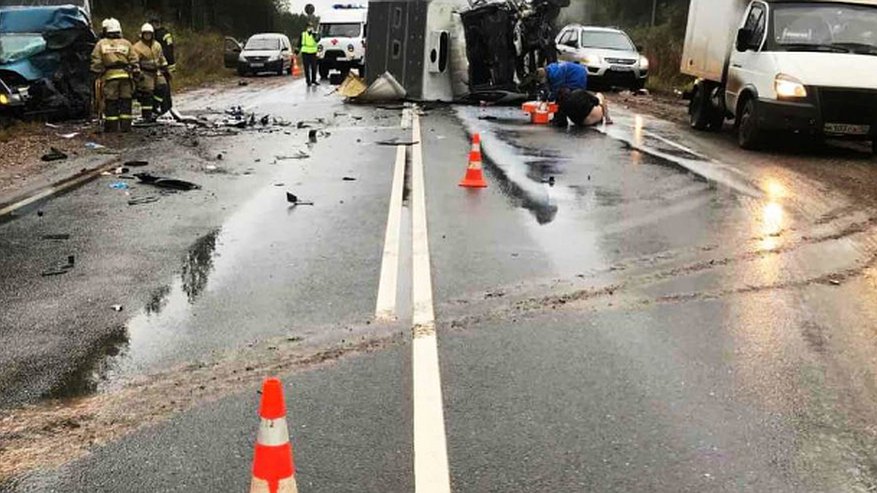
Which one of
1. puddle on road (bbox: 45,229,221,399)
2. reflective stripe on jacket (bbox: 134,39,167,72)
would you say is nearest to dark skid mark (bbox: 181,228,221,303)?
puddle on road (bbox: 45,229,221,399)

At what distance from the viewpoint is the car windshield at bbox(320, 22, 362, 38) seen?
103 feet

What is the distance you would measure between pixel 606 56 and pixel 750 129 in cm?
1214

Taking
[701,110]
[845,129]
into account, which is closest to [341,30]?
[701,110]

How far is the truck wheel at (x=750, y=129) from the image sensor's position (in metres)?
12.7

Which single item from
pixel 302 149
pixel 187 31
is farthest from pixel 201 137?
pixel 187 31

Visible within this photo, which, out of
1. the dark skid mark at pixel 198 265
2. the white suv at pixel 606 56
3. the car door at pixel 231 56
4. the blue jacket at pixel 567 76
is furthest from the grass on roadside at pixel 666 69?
the dark skid mark at pixel 198 265

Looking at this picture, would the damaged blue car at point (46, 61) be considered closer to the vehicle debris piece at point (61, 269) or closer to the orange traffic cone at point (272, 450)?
the vehicle debris piece at point (61, 269)

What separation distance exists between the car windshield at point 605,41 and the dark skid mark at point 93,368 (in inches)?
854

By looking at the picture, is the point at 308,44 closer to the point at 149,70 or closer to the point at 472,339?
the point at 149,70

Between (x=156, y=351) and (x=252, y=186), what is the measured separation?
5.29 meters

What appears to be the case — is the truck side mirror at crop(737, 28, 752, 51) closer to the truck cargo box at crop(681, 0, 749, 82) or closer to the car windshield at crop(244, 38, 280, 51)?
the truck cargo box at crop(681, 0, 749, 82)

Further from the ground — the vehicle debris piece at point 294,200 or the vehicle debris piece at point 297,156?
the vehicle debris piece at point 294,200

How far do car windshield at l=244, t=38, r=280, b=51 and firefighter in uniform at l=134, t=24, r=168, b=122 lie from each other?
63.1 feet

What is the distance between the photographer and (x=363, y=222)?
7844 millimetres
